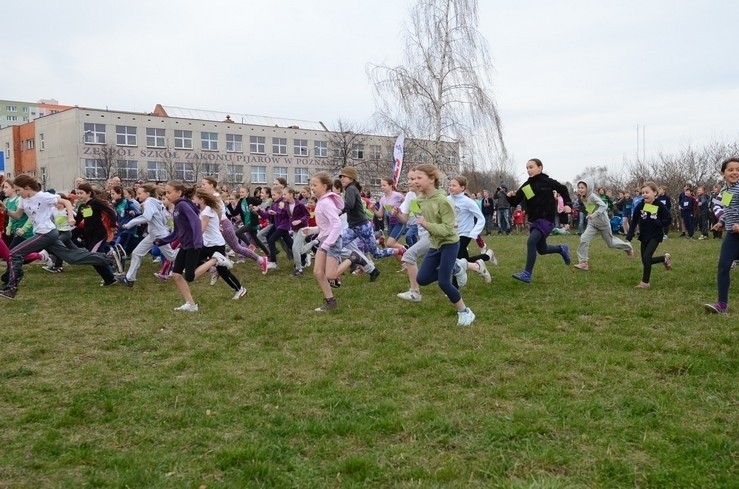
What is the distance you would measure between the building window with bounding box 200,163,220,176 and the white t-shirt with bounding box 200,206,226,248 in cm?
5567

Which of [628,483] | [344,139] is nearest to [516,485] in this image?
[628,483]

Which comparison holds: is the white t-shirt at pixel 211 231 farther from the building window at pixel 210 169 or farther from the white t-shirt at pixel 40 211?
the building window at pixel 210 169

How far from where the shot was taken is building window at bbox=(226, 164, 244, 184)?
213 feet

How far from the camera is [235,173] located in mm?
66375

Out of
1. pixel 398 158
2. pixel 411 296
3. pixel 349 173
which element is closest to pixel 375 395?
pixel 411 296

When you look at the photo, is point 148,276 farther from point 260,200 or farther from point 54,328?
point 54,328

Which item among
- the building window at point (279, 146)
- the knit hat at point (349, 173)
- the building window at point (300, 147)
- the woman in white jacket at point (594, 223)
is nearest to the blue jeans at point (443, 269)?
the knit hat at point (349, 173)

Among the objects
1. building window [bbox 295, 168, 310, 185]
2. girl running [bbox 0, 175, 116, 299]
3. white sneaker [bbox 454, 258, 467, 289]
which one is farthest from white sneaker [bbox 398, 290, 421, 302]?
building window [bbox 295, 168, 310, 185]

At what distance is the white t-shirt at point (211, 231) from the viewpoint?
932 centimetres

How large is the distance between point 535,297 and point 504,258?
18.9ft

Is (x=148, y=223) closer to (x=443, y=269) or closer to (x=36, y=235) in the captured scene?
(x=36, y=235)

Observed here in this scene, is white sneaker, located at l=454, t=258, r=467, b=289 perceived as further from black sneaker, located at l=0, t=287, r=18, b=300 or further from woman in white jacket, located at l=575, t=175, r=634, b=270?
black sneaker, located at l=0, t=287, r=18, b=300

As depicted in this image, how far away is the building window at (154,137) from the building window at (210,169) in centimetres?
459

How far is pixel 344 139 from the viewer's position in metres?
59.8
